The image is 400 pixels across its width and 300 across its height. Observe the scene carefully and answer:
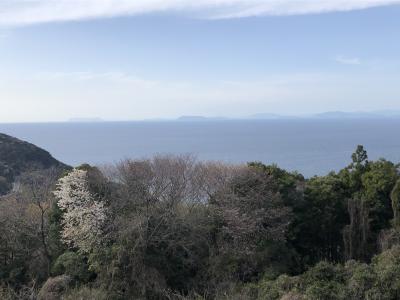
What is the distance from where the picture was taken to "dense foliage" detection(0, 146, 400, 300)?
1742cm

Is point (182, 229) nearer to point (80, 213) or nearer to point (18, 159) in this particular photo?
point (80, 213)

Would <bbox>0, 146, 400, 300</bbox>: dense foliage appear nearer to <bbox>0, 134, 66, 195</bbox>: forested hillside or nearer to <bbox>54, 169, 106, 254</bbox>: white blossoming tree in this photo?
<bbox>54, 169, 106, 254</bbox>: white blossoming tree

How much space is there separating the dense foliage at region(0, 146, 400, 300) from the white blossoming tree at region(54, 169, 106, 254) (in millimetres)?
41

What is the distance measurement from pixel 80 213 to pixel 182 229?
4.00 m

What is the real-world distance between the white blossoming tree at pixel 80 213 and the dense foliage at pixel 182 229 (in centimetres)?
4

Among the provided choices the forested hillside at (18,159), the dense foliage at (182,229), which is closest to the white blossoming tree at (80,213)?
the dense foliage at (182,229)

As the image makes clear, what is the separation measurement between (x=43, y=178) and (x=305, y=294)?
14.6 meters

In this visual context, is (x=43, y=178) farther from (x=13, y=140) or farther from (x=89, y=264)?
(x=13, y=140)

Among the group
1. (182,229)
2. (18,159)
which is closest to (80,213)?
(182,229)

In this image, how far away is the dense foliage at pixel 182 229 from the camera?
17.4 m

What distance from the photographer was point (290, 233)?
68.4ft

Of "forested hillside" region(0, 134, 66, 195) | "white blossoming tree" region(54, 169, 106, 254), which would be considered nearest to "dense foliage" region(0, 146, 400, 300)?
"white blossoming tree" region(54, 169, 106, 254)

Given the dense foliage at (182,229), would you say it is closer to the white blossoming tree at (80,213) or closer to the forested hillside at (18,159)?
the white blossoming tree at (80,213)

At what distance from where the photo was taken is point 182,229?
18.8 m
